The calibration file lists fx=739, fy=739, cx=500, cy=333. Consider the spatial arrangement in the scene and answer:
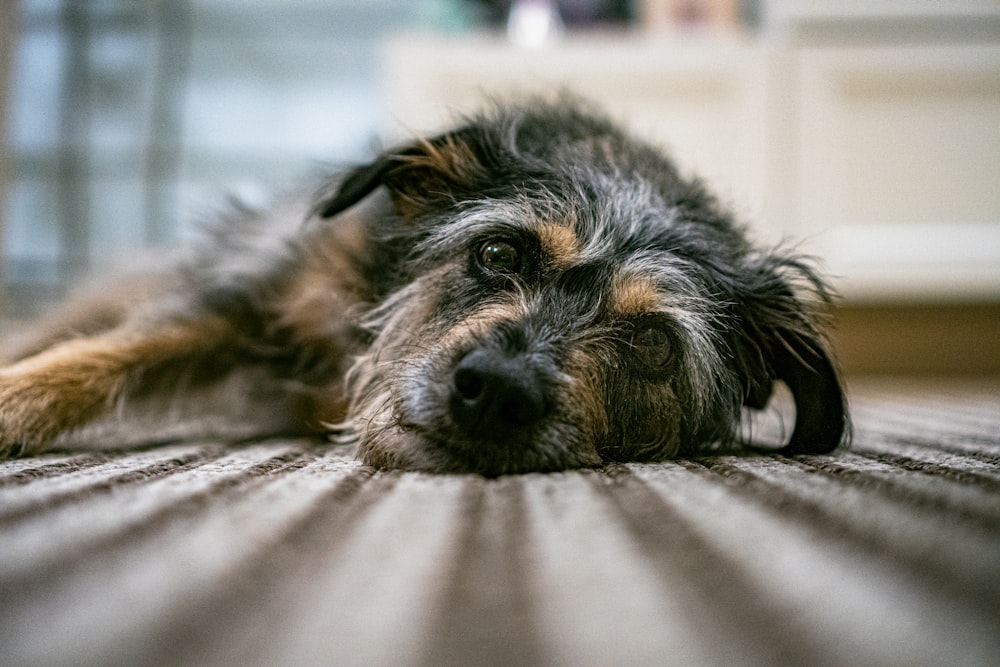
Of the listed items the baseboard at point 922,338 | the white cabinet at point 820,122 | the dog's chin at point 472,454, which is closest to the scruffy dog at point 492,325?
the dog's chin at point 472,454

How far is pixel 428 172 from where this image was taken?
163 cm

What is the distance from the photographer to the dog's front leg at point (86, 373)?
4.21ft

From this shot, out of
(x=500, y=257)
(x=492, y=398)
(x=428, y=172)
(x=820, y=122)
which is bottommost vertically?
(x=492, y=398)

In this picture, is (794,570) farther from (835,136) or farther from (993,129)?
(993,129)

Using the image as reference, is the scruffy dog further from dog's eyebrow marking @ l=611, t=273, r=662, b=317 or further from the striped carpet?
the striped carpet

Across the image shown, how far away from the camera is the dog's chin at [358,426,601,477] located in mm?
1057

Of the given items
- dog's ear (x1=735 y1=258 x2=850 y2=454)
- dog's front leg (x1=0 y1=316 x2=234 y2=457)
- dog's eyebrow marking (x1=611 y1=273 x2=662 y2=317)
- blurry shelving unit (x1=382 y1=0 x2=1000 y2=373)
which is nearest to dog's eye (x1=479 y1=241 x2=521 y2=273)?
dog's eyebrow marking (x1=611 y1=273 x2=662 y2=317)

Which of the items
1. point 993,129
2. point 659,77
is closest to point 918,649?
point 659,77

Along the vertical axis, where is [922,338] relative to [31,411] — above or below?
above

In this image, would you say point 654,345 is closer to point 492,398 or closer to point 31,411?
point 492,398

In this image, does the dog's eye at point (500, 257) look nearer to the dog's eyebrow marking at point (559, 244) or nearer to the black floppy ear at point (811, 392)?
the dog's eyebrow marking at point (559, 244)

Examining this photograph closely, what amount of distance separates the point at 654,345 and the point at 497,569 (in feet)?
2.77

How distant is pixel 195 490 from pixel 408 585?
0.40 metres

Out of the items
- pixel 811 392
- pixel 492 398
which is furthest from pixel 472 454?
pixel 811 392
